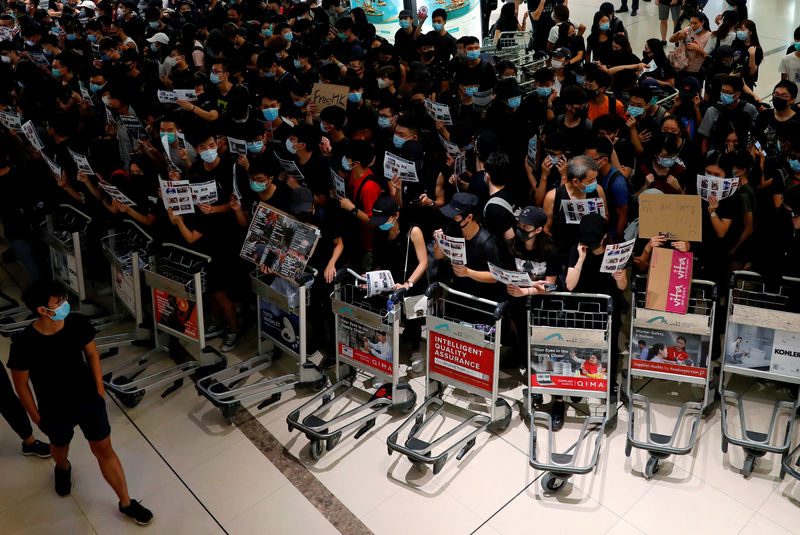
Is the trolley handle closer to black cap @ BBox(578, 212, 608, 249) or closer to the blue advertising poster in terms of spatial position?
the blue advertising poster

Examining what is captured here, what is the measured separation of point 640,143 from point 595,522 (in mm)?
3890

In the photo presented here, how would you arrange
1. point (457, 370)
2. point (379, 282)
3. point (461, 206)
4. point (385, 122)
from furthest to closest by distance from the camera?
1. point (385, 122)
2. point (457, 370)
3. point (379, 282)
4. point (461, 206)

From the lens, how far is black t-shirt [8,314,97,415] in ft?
14.9

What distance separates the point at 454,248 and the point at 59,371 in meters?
2.79

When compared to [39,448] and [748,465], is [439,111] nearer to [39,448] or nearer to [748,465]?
[748,465]

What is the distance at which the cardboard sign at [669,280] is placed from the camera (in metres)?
5.16

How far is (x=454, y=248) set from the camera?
5320 millimetres

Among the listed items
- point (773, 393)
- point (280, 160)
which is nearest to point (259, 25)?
point (280, 160)

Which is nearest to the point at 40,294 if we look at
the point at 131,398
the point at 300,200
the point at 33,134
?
the point at 131,398

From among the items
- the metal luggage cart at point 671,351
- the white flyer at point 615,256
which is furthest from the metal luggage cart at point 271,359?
the metal luggage cart at point 671,351

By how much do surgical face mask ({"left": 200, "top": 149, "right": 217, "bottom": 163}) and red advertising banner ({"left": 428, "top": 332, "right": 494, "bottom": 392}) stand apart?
263cm

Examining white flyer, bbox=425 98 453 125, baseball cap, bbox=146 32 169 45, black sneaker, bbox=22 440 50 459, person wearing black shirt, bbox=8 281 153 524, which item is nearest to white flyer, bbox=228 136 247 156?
white flyer, bbox=425 98 453 125

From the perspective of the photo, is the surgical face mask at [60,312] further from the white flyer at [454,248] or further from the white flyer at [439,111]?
the white flyer at [439,111]

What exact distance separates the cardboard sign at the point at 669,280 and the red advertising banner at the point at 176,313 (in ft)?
12.3
